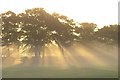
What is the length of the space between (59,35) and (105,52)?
16.6 m

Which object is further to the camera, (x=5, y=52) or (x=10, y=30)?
(x=5, y=52)

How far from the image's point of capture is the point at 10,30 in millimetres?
82312

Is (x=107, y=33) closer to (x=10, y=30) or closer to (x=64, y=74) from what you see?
(x=10, y=30)

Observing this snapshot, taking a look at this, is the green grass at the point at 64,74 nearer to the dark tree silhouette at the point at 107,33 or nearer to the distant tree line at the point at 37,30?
the distant tree line at the point at 37,30

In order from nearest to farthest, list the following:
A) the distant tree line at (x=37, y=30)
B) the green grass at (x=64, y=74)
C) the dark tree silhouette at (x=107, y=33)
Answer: the green grass at (x=64, y=74) → the distant tree line at (x=37, y=30) → the dark tree silhouette at (x=107, y=33)

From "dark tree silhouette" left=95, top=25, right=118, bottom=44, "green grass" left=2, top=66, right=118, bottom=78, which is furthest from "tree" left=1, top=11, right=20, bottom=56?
"green grass" left=2, top=66, right=118, bottom=78

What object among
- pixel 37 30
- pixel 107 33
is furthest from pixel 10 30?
pixel 107 33

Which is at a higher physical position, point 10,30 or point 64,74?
point 10,30

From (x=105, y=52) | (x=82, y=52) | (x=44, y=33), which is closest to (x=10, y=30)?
(x=44, y=33)

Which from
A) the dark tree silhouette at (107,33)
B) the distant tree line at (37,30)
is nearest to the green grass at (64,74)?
the distant tree line at (37,30)

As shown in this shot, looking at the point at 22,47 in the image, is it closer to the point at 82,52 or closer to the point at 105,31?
the point at 82,52

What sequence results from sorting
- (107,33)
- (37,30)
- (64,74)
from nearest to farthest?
(64,74) < (37,30) < (107,33)

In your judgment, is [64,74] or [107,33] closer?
[64,74]

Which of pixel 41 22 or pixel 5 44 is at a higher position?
pixel 41 22
